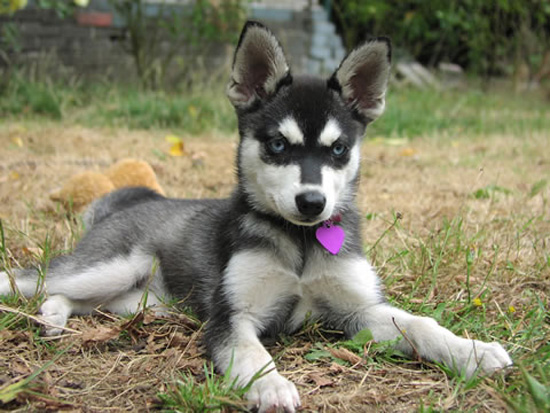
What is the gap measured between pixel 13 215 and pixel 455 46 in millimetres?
12076

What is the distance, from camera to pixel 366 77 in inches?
119

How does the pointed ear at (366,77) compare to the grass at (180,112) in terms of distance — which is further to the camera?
the grass at (180,112)

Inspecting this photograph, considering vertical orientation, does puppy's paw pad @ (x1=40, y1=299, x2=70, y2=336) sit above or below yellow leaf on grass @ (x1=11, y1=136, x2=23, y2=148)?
above

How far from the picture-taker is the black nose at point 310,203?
2.44 meters

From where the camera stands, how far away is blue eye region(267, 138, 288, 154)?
2.68 m

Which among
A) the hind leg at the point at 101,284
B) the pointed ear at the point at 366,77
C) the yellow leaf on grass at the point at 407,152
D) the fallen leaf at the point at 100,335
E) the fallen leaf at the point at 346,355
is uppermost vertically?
the pointed ear at the point at 366,77

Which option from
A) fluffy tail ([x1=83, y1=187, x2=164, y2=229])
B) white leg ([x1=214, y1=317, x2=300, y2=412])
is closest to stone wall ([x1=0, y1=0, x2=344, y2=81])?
fluffy tail ([x1=83, y1=187, x2=164, y2=229])

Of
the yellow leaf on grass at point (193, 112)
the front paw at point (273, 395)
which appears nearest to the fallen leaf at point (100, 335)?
the front paw at point (273, 395)

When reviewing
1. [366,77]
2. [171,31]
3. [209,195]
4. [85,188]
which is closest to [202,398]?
[366,77]

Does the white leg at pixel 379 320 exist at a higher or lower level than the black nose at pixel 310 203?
lower

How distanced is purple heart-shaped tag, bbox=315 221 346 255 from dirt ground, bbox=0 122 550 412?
42 cm

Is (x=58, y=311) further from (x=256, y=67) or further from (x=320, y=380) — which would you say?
(x=256, y=67)

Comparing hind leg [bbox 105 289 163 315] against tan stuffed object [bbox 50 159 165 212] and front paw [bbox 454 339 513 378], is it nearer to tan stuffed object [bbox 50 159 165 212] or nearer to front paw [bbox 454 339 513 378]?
tan stuffed object [bbox 50 159 165 212]

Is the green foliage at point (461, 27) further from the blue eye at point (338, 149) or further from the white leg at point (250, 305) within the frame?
the white leg at point (250, 305)
